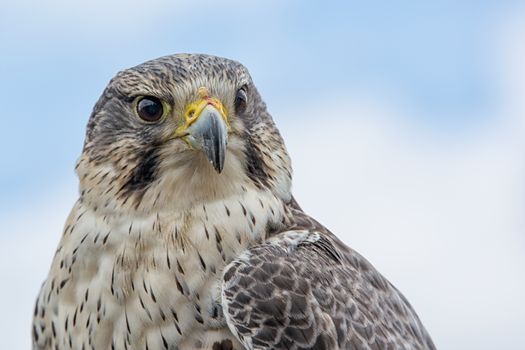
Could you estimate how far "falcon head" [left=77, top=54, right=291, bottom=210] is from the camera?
20.4ft

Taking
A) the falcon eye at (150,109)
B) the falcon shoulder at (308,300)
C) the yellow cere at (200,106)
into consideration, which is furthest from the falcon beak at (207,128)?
the falcon shoulder at (308,300)

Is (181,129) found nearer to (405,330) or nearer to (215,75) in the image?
(215,75)

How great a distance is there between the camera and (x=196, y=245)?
6160 mm

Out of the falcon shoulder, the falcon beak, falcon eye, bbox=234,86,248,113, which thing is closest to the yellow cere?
the falcon beak

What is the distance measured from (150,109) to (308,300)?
1322 mm

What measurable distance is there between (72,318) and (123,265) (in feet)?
1.32

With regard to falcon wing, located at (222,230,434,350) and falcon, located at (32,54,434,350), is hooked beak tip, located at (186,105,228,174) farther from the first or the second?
falcon wing, located at (222,230,434,350)

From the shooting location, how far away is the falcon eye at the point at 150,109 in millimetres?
6340

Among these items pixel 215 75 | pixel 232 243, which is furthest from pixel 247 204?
pixel 215 75

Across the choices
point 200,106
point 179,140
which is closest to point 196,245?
point 179,140

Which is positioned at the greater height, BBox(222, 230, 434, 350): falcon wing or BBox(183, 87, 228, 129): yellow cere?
BBox(183, 87, 228, 129): yellow cere

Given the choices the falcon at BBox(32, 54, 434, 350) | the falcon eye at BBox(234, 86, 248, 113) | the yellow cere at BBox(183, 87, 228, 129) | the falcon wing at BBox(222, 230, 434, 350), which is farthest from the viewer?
the falcon eye at BBox(234, 86, 248, 113)

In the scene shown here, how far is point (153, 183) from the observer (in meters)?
6.25

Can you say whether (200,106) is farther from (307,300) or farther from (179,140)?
(307,300)
